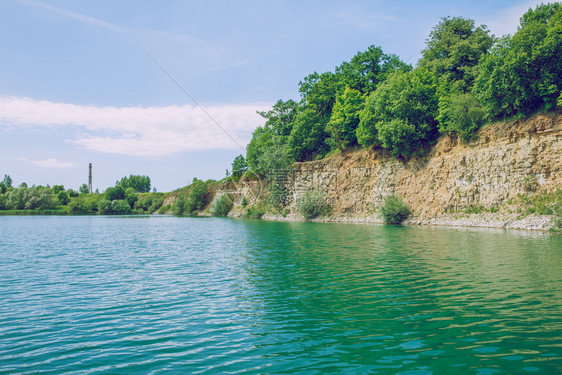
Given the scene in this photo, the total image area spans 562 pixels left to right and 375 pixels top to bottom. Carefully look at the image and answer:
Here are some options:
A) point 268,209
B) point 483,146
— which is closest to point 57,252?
point 483,146

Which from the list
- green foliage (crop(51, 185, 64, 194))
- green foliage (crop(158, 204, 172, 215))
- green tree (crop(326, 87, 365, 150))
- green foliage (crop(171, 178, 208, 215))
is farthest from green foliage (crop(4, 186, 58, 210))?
green tree (crop(326, 87, 365, 150))

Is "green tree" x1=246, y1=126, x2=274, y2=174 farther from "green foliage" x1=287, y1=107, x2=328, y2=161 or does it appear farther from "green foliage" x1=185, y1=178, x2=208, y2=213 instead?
"green foliage" x1=185, y1=178, x2=208, y2=213

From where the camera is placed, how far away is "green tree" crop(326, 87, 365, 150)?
6756 centimetres

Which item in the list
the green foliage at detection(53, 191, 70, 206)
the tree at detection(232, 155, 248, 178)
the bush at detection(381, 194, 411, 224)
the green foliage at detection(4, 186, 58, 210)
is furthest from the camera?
the green foliage at detection(53, 191, 70, 206)

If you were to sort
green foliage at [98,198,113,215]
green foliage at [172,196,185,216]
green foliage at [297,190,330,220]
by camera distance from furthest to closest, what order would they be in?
green foliage at [98,198,113,215]
green foliage at [172,196,185,216]
green foliage at [297,190,330,220]

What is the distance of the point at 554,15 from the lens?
131ft

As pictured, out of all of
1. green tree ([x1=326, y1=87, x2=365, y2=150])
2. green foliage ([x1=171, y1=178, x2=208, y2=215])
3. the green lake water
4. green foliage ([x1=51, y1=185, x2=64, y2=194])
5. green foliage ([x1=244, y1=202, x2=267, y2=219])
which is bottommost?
the green lake water

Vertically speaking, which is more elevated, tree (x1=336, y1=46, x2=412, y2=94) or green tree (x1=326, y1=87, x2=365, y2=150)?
tree (x1=336, y1=46, x2=412, y2=94)

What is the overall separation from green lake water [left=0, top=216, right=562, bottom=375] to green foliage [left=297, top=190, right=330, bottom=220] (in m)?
46.3

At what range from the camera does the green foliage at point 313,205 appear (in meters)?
67.3

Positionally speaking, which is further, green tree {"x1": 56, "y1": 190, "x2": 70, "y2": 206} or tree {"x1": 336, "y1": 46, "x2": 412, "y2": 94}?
green tree {"x1": 56, "y1": 190, "x2": 70, "y2": 206}

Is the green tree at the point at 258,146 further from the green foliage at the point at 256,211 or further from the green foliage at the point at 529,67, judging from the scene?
the green foliage at the point at 529,67

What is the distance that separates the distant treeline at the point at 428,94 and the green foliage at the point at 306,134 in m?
0.21

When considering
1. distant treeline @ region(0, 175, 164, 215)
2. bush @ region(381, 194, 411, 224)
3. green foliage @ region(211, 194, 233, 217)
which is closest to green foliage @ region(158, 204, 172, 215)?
distant treeline @ region(0, 175, 164, 215)
